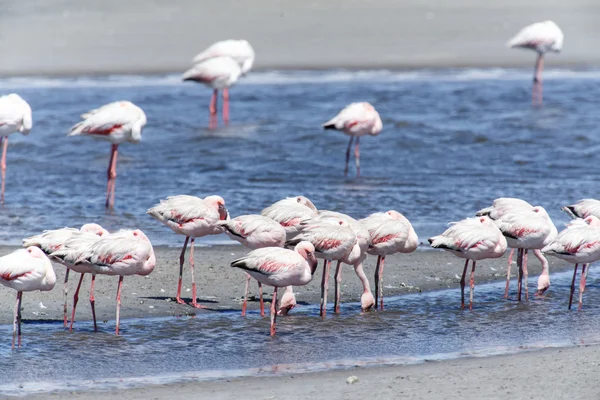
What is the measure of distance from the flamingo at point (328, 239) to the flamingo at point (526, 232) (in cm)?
139

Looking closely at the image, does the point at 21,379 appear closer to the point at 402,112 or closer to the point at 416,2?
the point at 402,112

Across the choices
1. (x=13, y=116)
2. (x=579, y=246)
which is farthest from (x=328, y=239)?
(x=13, y=116)

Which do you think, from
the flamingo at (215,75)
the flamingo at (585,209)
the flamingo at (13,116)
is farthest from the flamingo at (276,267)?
the flamingo at (215,75)

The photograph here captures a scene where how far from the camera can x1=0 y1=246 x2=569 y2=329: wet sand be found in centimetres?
823

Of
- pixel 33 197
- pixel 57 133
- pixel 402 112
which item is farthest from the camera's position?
pixel 402 112

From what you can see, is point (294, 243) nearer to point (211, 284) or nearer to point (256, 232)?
point (256, 232)

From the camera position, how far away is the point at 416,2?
81.0 ft

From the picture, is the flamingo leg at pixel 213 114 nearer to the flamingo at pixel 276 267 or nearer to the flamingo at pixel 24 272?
the flamingo at pixel 276 267

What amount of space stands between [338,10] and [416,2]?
6.38 feet

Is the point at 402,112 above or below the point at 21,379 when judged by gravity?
above

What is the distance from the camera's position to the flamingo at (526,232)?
28.3ft

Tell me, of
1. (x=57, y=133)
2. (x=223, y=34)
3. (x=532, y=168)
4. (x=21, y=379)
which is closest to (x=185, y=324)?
(x=21, y=379)

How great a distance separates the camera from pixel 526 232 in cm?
862

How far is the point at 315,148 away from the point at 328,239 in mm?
7861
